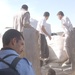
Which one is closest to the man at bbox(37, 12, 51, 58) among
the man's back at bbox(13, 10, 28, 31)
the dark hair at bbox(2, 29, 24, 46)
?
the man's back at bbox(13, 10, 28, 31)

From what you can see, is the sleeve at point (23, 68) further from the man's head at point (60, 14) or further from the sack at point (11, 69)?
the man's head at point (60, 14)

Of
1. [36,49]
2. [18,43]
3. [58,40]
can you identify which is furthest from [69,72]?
[18,43]

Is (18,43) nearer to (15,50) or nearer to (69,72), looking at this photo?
(15,50)

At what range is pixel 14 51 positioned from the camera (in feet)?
9.57

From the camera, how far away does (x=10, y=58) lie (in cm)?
283

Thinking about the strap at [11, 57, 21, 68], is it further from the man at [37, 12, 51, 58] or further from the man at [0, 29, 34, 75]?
the man at [37, 12, 51, 58]

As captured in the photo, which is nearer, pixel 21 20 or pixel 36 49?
pixel 36 49

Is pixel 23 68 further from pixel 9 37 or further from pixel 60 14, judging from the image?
pixel 60 14

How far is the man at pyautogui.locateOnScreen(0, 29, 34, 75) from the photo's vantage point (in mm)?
2801

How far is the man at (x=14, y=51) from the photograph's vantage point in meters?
2.80

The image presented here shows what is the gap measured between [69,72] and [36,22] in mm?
1843

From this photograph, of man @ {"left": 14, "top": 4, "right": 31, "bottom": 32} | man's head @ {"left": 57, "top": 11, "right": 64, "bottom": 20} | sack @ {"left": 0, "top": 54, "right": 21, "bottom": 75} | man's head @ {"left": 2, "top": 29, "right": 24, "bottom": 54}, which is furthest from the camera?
man's head @ {"left": 57, "top": 11, "right": 64, "bottom": 20}

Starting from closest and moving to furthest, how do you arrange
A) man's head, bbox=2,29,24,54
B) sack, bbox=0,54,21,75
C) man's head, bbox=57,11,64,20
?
sack, bbox=0,54,21,75 → man's head, bbox=2,29,24,54 → man's head, bbox=57,11,64,20

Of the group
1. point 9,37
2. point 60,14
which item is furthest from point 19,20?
point 9,37
